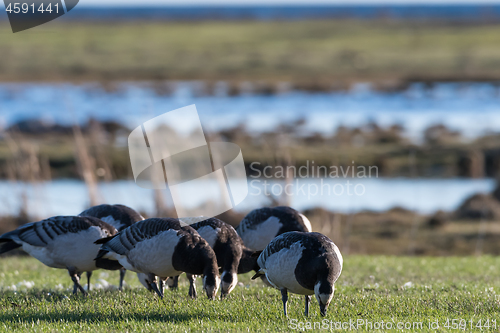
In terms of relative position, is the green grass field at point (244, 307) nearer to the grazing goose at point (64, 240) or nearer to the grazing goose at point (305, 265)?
the grazing goose at point (305, 265)

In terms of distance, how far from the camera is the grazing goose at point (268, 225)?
11.7m

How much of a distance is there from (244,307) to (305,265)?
1400 mm

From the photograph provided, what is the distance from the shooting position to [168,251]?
364 inches

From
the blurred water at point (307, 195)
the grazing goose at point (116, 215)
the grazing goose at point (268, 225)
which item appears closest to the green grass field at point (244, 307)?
the grazing goose at point (268, 225)

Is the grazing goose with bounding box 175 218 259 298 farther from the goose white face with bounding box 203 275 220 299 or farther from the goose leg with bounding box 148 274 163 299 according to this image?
the goose leg with bounding box 148 274 163 299

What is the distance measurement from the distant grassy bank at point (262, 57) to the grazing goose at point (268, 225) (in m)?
57.5

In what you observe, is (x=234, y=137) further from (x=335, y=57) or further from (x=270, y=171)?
(x=335, y=57)

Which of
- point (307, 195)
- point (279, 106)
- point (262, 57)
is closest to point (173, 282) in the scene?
point (307, 195)

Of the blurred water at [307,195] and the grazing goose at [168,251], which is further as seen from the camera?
the blurred water at [307,195]

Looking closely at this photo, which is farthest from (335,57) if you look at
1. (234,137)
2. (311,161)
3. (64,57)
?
(311,161)

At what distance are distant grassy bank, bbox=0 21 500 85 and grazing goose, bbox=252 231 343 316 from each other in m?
60.8

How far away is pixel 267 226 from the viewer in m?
11.8

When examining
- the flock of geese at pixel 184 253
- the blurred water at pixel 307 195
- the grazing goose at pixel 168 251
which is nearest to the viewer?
the flock of geese at pixel 184 253

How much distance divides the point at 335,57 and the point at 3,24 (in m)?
80.6
